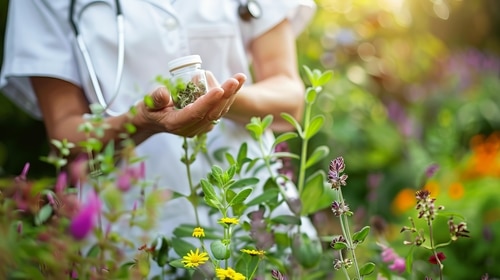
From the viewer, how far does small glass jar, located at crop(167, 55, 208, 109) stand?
113cm

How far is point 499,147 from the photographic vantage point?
10.6 ft

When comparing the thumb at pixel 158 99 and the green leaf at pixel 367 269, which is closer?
the green leaf at pixel 367 269

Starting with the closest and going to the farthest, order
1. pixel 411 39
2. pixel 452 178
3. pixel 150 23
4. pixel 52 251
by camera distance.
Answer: pixel 52 251
pixel 150 23
pixel 452 178
pixel 411 39

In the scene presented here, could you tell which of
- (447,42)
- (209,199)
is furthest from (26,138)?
(447,42)

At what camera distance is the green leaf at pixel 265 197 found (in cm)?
120

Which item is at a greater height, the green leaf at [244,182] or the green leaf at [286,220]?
the green leaf at [244,182]

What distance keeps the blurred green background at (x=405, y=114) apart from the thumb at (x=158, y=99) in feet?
3.23

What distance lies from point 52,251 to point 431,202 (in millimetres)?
469

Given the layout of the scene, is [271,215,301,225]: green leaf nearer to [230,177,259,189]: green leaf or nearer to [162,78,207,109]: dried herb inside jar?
[230,177,259,189]: green leaf

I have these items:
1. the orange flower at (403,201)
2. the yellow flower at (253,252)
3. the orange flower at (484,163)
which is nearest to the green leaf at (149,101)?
the yellow flower at (253,252)

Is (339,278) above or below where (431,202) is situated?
below

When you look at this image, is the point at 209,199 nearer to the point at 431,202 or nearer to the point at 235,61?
the point at 431,202

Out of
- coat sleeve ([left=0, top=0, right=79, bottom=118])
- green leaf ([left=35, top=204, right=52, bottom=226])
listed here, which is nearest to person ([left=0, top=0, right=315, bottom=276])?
coat sleeve ([left=0, top=0, right=79, bottom=118])

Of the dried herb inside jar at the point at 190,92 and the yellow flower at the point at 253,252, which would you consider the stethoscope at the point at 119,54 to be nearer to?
the dried herb inside jar at the point at 190,92
